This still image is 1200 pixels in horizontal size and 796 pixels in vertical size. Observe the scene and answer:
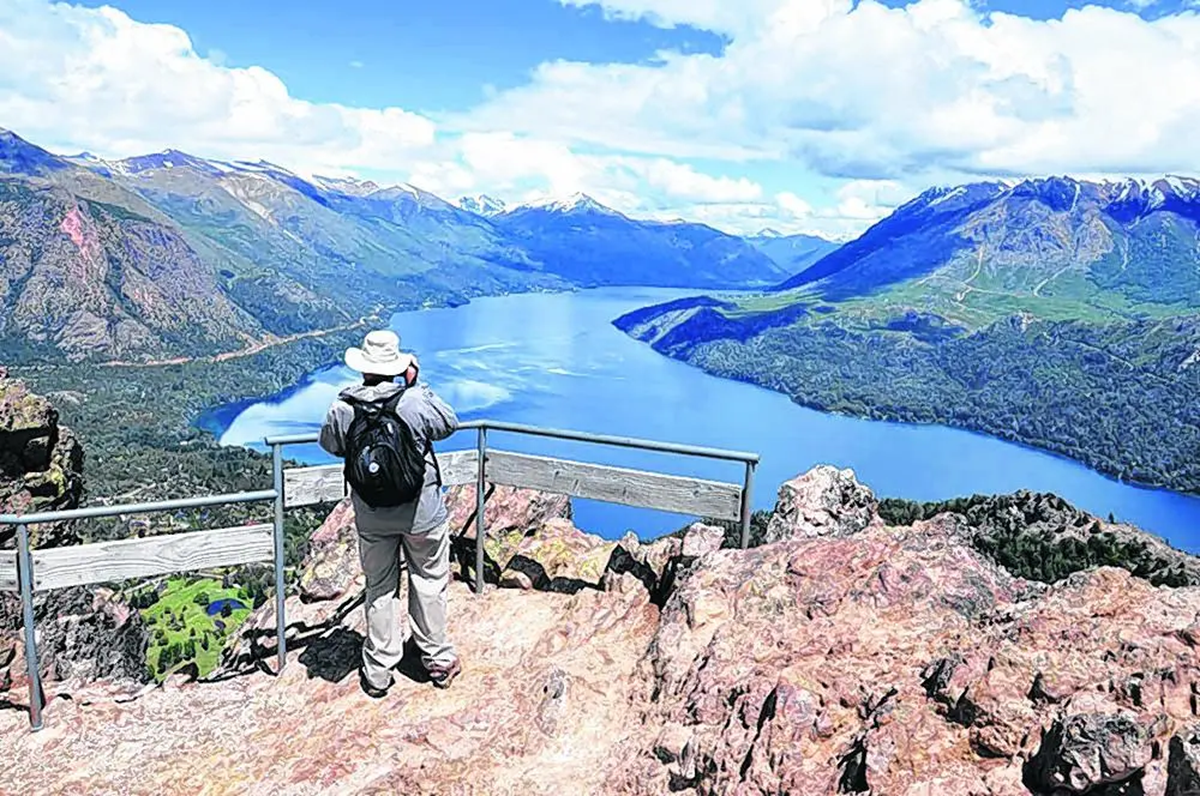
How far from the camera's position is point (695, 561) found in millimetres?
7215

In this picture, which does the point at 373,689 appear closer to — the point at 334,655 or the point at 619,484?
the point at 334,655

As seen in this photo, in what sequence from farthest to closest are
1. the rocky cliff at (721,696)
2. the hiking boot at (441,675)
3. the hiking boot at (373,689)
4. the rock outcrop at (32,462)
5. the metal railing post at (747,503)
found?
the rock outcrop at (32,462)
the metal railing post at (747,503)
the hiking boot at (441,675)
the hiking boot at (373,689)
the rocky cliff at (721,696)

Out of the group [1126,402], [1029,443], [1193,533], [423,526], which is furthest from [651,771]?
[1126,402]

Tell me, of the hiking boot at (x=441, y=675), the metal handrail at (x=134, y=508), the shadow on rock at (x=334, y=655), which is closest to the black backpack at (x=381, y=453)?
the metal handrail at (x=134, y=508)

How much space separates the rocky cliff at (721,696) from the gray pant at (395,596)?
11.0 inches

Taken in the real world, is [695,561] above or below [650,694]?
above

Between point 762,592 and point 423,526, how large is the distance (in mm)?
2600

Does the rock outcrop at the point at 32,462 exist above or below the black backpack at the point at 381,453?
below

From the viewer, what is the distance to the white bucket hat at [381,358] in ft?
18.9

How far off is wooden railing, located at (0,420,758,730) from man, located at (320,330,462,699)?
30.9 inches

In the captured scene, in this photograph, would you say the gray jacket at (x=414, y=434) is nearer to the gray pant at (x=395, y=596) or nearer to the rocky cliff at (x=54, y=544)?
the gray pant at (x=395, y=596)

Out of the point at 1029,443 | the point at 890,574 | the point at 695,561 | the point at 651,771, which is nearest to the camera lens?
the point at 651,771

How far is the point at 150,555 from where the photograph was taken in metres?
6.15

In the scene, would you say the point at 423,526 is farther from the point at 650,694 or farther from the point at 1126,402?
the point at 1126,402
